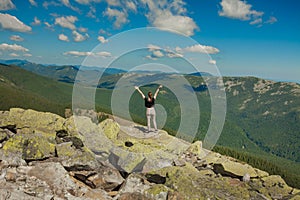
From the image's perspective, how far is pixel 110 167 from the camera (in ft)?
59.8

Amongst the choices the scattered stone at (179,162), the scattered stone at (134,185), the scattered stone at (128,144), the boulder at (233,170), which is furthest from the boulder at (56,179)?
the boulder at (233,170)

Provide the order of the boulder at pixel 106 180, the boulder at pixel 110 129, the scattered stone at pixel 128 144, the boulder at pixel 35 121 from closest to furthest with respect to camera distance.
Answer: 1. the boulder at pixel 106 180
2. the scattered stone at pixel 128 144
3. the boulder at pixel 110 129
4. the boulder at pixel 35 121

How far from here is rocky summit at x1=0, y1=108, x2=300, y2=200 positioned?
48.6ft

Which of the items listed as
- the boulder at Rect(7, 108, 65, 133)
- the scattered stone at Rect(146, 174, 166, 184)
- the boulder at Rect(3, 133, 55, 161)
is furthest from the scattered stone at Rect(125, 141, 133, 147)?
the boulder at Rect(7, 108, 65, 133)

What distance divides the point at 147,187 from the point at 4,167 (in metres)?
8.38

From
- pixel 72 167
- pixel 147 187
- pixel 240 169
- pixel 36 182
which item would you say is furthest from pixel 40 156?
pixel 240 169

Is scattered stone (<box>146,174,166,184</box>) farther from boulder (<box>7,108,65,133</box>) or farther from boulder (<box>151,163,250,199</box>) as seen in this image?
boulder (<box>7,108,65,133</box>)

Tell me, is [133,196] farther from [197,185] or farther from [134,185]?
[197,185]

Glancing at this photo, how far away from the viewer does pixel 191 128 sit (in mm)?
21375

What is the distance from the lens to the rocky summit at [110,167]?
14.8 m

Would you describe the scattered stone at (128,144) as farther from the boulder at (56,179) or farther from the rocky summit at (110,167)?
the boulder at (56,179)

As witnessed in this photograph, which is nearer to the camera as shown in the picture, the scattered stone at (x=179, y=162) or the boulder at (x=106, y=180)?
the boulder at (x=106, y=180)

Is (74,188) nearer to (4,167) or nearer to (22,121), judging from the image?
(4,167)

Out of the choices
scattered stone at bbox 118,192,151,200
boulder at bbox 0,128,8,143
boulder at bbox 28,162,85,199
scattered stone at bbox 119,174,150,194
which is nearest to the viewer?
boulder at bbox 28,162,85,199
